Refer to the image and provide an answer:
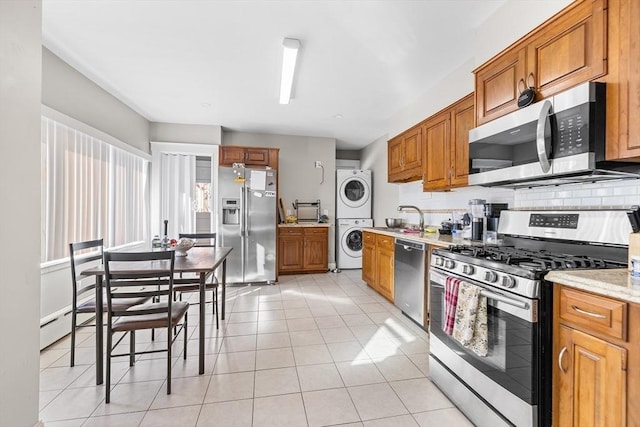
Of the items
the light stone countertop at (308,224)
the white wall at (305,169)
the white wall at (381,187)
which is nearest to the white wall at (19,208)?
the light stone countertop at (308,224)

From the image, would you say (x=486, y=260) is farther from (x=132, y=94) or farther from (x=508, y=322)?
(x=132, y=94)

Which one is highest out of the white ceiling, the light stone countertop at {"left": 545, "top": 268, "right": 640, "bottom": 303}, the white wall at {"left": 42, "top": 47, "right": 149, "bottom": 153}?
the white ceiling

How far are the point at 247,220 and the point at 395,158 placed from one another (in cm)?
249

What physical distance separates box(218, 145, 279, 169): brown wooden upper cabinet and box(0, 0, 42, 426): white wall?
11.4 ft

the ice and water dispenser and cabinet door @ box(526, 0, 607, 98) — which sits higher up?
cabinet door @ box(526, 0, 607, 98)

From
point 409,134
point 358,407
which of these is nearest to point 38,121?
point 358,407

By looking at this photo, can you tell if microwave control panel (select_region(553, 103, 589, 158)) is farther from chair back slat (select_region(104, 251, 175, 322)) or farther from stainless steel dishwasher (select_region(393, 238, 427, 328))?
chair back slat (select_region(104, 251, 175, 322))

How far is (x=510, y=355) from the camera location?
141 cm

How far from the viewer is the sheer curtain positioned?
478 cm

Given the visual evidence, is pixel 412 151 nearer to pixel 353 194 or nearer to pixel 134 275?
pixel 353 194

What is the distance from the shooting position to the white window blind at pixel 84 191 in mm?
2639

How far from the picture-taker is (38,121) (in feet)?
4.85

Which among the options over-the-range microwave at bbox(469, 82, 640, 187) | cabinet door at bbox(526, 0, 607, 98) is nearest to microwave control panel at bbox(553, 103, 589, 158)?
over-the-range microwave at bbox(469, 82, 640, 187)

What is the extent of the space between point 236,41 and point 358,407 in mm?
2977
